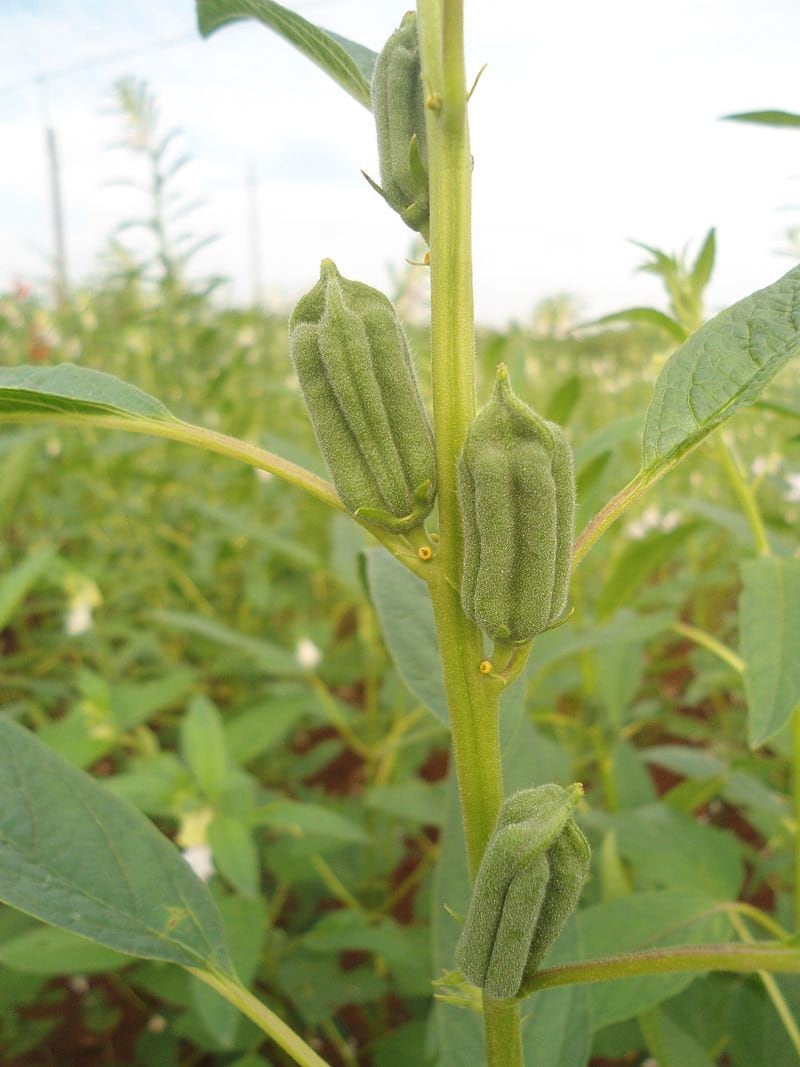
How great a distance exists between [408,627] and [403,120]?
→ 0.35m

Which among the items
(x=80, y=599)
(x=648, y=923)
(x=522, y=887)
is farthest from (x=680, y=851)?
(x=80, y=599)

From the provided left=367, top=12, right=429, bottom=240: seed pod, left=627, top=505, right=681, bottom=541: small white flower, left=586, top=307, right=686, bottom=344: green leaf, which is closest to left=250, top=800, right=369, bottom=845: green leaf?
left=586, top=307, right=686, bottom=344: green leaf

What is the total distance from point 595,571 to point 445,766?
593mm

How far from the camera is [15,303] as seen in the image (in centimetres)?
247

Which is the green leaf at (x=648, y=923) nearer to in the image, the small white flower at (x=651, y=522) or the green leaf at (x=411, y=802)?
the green leaf at (x=411, y=802)

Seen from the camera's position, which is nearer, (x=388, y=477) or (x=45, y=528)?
(x=388, y=477)

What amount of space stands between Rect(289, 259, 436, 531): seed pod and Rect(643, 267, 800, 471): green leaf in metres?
0.14

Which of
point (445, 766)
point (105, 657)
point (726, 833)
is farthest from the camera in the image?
point (445, 766)

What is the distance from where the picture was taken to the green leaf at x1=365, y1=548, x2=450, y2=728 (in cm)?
62

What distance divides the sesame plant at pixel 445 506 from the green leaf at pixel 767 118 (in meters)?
0.28

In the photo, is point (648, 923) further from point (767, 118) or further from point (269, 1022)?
point (767, 118)

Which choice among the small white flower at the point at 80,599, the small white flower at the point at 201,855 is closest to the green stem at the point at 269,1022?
the small white flower at the point at 201,855

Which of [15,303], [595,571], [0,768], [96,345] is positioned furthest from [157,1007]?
[15,303]

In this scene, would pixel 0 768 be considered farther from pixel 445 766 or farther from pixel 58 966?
pixel 445 766
